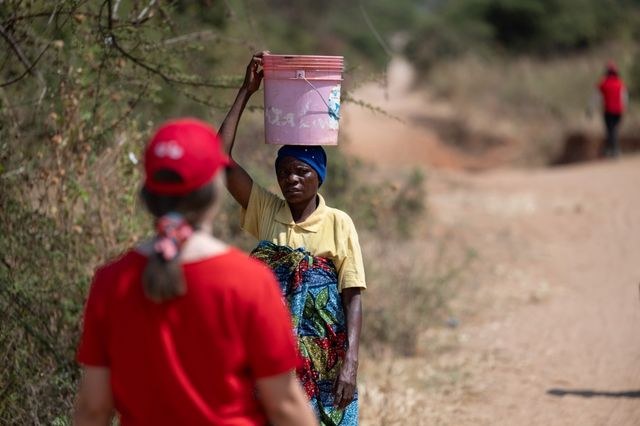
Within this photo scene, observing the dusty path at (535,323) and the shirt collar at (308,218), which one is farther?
the dusty path at (535,323)

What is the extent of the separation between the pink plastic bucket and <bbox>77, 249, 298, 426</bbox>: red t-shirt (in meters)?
1.25

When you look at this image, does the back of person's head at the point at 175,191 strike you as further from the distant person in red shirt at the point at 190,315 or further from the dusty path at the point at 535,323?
the dusty path at the point at 535,323

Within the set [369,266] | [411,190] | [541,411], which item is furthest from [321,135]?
[411,190]

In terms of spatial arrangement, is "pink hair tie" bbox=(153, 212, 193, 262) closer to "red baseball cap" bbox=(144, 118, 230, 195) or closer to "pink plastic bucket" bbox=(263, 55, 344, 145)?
"red baseball cap" bbox=(144, 118, 230, 195)

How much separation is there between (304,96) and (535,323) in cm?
458

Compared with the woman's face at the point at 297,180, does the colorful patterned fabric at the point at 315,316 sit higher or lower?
lower

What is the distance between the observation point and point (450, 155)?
22.0m

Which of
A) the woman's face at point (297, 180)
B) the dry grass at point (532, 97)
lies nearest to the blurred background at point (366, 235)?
the woman's face at point (297, 180)

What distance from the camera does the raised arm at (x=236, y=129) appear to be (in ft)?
10.7

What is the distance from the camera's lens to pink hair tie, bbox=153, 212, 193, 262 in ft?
6.76

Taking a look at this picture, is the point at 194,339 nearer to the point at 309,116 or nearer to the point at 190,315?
the point at 190,315

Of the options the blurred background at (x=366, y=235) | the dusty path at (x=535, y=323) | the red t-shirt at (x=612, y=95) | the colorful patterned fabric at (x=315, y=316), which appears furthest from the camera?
the red t-shirt at (x=612, y=95)

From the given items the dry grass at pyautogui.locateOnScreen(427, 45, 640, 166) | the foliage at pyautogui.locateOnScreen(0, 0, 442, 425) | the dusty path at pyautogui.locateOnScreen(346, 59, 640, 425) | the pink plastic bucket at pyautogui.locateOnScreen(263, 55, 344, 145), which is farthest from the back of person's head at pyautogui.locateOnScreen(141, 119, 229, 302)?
the dry grass at pyautogui.locateOnScreen(427, 45, 640, 166)

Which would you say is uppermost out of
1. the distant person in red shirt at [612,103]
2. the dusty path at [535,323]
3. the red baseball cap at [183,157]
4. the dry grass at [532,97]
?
the dry grass at [532,97]
